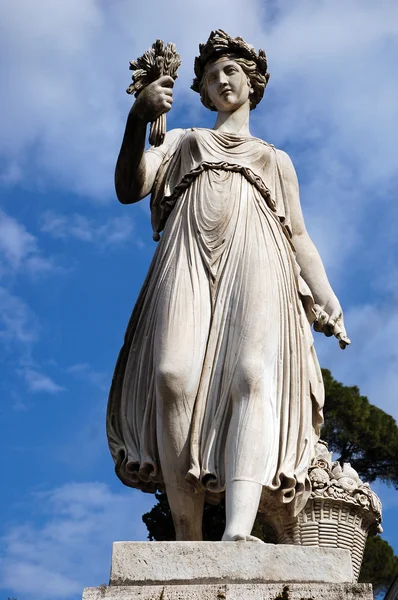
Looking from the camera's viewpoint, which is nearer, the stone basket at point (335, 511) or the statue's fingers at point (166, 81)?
the statue's fingers at point (166, 81)

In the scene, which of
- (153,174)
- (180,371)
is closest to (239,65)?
(153,174)

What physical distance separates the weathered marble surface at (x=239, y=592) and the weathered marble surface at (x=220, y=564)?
154 millimetres

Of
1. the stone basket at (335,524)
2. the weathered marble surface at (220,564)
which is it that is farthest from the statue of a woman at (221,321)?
the stone basket at (335,524)

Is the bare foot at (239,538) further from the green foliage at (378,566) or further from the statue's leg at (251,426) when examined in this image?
the green foliage at (378,566)

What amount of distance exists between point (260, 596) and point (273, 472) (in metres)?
1.36

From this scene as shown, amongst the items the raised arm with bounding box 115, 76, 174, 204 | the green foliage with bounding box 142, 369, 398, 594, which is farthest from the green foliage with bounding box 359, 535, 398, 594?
the raised arm with bounding box 115, 76, 174, 204

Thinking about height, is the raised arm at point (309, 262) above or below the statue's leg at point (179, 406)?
above

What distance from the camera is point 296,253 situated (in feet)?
30.0

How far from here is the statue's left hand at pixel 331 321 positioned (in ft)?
29.3

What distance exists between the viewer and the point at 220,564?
6.75m

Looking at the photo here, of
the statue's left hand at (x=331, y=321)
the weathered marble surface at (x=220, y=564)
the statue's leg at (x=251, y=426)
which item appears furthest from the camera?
the statue's left hand at (x=331, y=321)

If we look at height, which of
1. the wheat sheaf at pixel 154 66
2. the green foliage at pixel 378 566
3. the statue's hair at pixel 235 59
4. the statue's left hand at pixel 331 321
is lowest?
the statue's left hand at pixel 331 321

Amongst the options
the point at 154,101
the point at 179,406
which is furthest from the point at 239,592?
the point at 154,101

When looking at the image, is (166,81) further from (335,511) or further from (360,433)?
(360,433)
